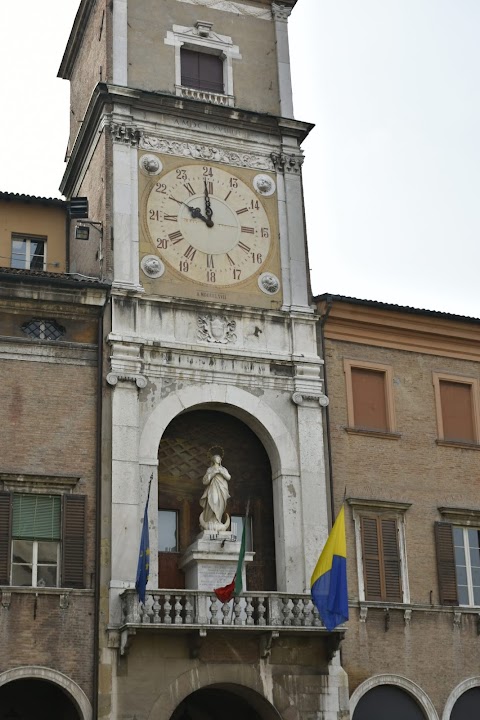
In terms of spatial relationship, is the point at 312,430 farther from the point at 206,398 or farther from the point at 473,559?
the point at 473,559

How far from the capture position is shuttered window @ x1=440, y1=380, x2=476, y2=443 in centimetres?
2981

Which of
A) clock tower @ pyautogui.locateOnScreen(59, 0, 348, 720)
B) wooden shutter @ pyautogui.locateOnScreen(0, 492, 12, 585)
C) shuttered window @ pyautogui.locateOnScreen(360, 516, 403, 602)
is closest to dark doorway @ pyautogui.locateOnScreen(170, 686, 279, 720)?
clock tower @ pyautogui.locateOnScreen(59, 0, 348, 720)

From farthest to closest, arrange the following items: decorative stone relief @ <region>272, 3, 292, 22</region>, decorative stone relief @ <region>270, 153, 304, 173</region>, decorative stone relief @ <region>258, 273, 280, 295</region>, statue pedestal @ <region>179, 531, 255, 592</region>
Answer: decorative stone relief @ <region>272, 3, 292, 22</region> < decorative stone relief @ <region>270, 153, 304, 173</region> < decorative stone relief @ <region>258, 273, 280, 295</region> < statue pedestal @ <region>179, 531, 255, 592</region>

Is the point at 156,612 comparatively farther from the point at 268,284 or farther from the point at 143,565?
the point at 268,284

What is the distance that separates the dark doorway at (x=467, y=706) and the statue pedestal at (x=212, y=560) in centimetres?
622

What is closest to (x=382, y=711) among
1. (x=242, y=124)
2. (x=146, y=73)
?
(x=242, y=124)

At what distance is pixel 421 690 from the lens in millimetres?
26656

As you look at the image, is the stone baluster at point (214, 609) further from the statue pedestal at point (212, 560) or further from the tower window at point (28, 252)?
the tower window at point (28, 252)

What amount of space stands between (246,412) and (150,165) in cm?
655

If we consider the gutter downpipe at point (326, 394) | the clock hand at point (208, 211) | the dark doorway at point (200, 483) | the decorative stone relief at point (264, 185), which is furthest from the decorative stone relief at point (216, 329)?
the decorative stone relief at point (264, 185)

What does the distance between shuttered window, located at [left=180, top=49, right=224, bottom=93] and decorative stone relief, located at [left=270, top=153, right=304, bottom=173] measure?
2.41 meters

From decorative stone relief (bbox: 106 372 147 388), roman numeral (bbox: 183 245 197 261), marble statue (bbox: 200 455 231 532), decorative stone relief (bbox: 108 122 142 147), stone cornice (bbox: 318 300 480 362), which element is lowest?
marble statue (bbox: 200 455 231 532)

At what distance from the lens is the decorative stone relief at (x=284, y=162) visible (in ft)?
98.8

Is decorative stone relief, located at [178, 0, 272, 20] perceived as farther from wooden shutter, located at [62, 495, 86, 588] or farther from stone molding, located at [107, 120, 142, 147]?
wooden shutter, located at [62, 495, 86, 588]
